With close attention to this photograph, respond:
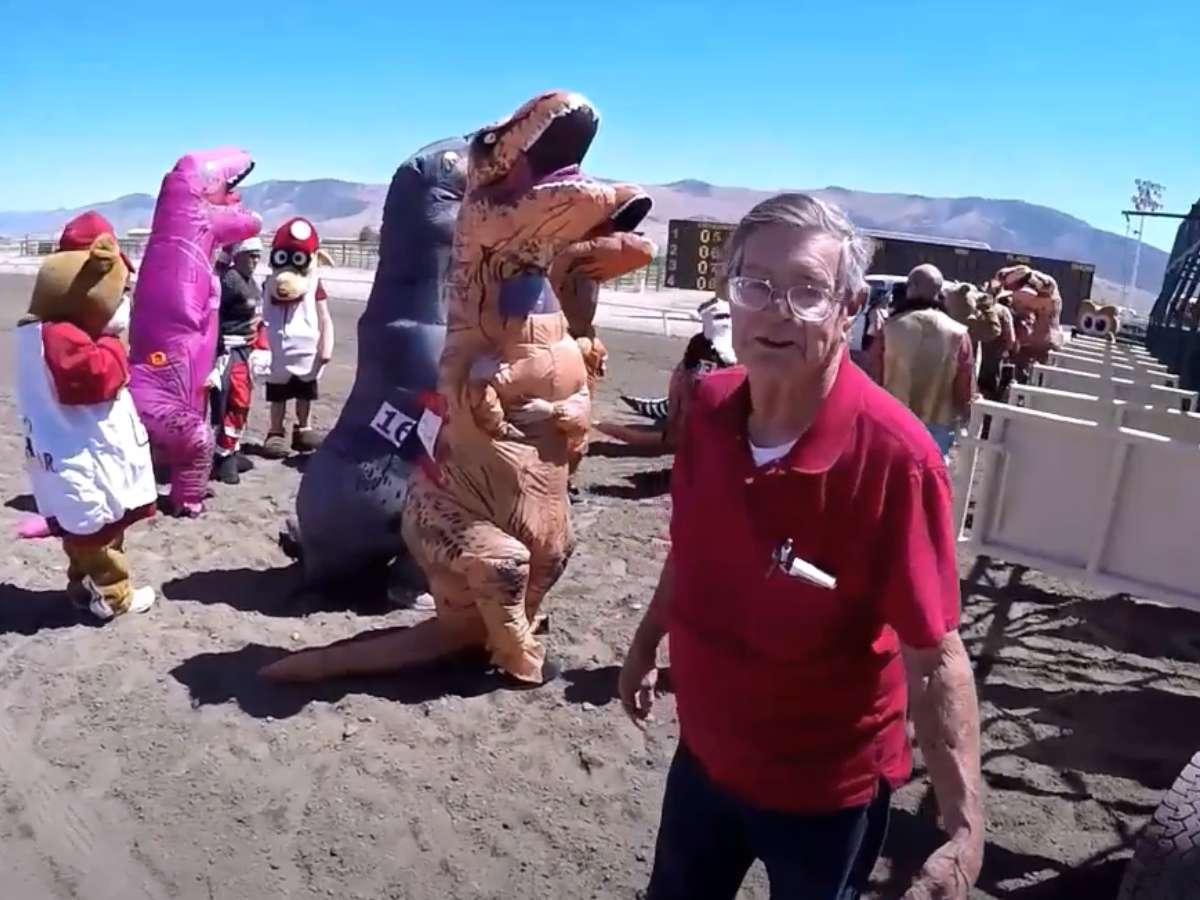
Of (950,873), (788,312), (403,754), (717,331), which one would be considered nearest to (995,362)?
(717,331)

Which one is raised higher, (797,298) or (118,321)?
(797,298)

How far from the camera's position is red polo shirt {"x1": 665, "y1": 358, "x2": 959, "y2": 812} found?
1533mm

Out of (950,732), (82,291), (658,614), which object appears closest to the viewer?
(950,732)

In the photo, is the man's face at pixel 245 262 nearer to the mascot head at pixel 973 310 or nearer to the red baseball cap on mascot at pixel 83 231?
the red baseball cap on mascot at pixel 83 231

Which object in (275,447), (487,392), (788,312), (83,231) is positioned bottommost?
(275,447)

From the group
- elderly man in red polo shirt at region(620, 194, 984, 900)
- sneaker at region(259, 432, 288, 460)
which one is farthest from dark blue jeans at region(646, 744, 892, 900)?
sneaker at region(259, 432, 288, 460)

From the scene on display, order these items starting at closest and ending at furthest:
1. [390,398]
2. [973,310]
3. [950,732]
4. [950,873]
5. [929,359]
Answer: [950,873], [950,732], [390,398], [929,359], [973,310]

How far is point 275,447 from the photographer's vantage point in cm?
742

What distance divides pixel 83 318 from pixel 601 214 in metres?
2.08

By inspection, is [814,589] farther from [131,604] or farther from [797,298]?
[131,604]

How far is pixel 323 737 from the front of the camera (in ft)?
11.5

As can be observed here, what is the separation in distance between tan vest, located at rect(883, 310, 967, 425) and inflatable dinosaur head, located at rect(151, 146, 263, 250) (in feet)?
12.0

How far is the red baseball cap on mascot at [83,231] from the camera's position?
4.24 m

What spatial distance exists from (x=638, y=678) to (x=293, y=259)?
18.6 ft
